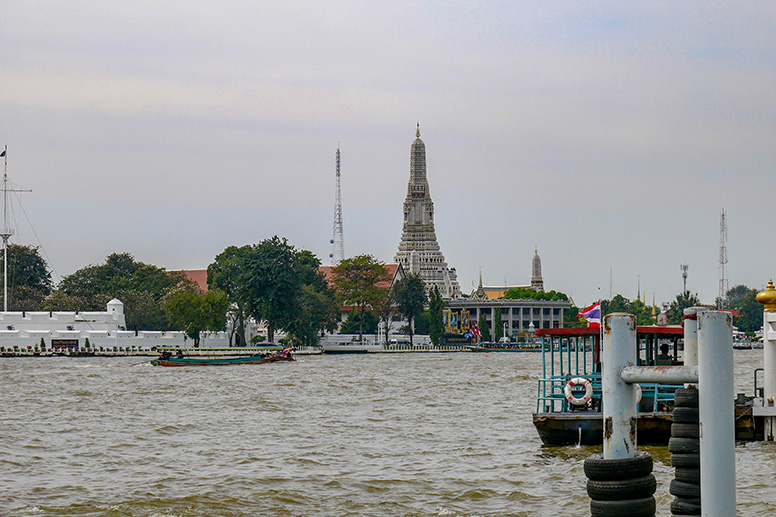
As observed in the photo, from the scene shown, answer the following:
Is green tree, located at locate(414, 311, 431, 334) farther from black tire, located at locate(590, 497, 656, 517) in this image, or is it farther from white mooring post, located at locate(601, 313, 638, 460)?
white mooring post, located at locate(601, 313, 638, 460)

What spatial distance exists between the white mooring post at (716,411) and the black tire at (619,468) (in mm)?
633

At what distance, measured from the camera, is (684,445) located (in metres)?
8.40

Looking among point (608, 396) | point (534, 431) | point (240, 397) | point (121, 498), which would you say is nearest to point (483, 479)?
point (121, 498)

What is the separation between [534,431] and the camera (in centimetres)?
2942

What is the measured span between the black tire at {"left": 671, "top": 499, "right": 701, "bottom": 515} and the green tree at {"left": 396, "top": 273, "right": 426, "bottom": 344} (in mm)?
128713

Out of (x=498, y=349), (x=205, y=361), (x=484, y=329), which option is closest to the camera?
(x=205, y=361)

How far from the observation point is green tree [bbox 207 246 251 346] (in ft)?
383

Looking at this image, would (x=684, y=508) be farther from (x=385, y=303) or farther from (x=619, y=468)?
(x=385, y=303)

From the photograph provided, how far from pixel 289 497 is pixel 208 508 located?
5.41 feet

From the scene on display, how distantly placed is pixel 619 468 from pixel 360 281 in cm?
13110

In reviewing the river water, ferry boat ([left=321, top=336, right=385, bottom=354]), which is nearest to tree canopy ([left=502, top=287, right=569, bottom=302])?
ferry boat ([left=321, top=336, right=385, bottom=354])

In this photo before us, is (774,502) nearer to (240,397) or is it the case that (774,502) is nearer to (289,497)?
(289,497)

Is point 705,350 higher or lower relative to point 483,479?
higher

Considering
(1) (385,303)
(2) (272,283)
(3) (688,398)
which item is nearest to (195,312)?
(2) (272,283)
